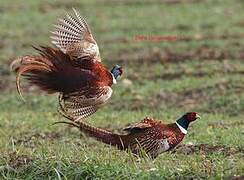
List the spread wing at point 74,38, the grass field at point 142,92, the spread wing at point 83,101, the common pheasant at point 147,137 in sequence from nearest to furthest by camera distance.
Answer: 1. the grass field at point 142,92
2. the common pheasant at point 147,137
3. the spread wing at point 83,101
4. the spread wing at point 74,38

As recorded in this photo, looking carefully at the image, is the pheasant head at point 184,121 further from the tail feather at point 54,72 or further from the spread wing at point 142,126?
the tail feather at point 54,72

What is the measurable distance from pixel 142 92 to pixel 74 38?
482 centimetres

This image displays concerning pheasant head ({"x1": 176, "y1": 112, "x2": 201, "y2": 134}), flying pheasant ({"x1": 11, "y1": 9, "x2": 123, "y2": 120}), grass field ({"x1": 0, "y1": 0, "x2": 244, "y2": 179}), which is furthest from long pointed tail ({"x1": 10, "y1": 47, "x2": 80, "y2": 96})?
pheasant head ({"x1": 176, "y1": 112, "x2": 201, "y2": 134})

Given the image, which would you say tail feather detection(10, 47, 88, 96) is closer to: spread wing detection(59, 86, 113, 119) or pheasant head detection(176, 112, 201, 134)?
spread wing detection(59, 86, 113, 119)

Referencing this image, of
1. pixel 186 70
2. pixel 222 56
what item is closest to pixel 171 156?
pixel 186 70

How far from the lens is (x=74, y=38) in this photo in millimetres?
8195

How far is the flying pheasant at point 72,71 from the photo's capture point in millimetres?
8047

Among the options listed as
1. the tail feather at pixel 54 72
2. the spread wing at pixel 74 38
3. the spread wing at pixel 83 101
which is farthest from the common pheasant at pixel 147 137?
the spread wing at pixel 74 38

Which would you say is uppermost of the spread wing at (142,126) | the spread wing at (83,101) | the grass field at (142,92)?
the spread wing at (83,101)

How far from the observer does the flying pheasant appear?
8047 millimetres

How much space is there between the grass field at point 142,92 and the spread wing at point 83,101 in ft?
1.18

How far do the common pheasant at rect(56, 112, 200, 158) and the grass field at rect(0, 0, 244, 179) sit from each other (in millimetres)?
133

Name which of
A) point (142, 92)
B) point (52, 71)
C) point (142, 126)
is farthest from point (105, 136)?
point (142, 92)

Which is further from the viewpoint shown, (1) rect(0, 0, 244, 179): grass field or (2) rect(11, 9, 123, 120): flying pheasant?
(2) rect(11, 9, 123, 120): flying pheasant
